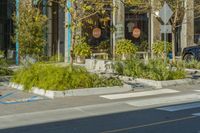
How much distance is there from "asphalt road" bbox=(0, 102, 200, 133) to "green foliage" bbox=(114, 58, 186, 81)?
720cm

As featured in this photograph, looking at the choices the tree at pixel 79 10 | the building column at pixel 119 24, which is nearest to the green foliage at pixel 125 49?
the building column at pixel 119 24

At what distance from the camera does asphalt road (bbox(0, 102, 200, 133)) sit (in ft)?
33.9

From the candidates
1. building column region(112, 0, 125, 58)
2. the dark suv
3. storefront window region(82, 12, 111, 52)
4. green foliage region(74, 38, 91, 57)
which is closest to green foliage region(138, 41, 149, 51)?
building column region(112, 0, 125, 58)

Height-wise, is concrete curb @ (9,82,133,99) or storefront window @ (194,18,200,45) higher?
storefront window @ (194,18,200,45)

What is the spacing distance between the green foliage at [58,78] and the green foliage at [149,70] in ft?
9.06

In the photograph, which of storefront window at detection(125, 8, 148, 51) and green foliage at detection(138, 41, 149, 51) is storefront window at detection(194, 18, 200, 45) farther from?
green foliage at detection(138, 41, 149, 51)

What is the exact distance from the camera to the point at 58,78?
53.7 ft

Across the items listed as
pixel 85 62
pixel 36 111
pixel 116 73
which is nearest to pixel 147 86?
pixel 116 73

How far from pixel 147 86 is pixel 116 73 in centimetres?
315

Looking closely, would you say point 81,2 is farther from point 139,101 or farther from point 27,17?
point 27,17

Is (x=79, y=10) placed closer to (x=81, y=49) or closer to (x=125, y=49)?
(x=81, y=49)

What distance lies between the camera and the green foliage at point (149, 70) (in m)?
20.0

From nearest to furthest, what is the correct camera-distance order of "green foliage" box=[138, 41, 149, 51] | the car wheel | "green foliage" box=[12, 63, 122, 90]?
"green foliage" box=[12, 63, 122, 90] → the car wheel → "green foliage" box=[138, 41, 149, 51]

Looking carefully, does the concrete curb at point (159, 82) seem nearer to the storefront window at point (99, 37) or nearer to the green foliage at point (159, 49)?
the green foliage at point (159, 49)
